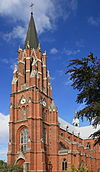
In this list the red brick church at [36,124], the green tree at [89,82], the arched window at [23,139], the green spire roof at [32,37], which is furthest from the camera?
the green spire roof at [32,37]

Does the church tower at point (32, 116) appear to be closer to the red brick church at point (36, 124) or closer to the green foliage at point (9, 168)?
the red brick church at point (36, 124)

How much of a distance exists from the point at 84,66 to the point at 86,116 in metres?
4.20

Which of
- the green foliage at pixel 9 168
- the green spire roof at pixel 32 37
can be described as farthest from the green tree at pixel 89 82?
the green spire roof at pixel 32 37

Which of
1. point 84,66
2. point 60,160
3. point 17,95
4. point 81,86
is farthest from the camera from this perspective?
point 17,95

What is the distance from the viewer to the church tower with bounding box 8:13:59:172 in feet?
146

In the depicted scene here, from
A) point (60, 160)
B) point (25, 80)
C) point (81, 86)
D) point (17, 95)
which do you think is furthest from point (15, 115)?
point (81, 86)

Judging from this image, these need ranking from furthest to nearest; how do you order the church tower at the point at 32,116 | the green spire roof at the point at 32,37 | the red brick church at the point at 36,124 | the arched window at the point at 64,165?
the green spire roof at the point at 32,37
the arched window at the point at 64,165
the red brick church at the point at 36,124
the church tower at the point at 32,116

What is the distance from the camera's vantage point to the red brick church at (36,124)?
4481 centimetres

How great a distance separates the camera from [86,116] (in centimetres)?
2039

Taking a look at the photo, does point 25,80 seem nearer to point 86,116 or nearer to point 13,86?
point 13,86

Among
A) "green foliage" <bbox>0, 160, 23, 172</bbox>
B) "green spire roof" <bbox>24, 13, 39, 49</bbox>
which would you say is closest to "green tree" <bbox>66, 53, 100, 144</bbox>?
"green foliage" <bbox>0, 160, 23, 172</bbox>

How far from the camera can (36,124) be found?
4609cm

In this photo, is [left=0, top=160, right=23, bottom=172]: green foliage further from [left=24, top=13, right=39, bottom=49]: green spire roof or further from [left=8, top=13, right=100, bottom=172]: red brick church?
[left=24, top=13, right=39, bottom=49]: green spire roof

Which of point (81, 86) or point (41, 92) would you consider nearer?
Answer: point (81, 86)
